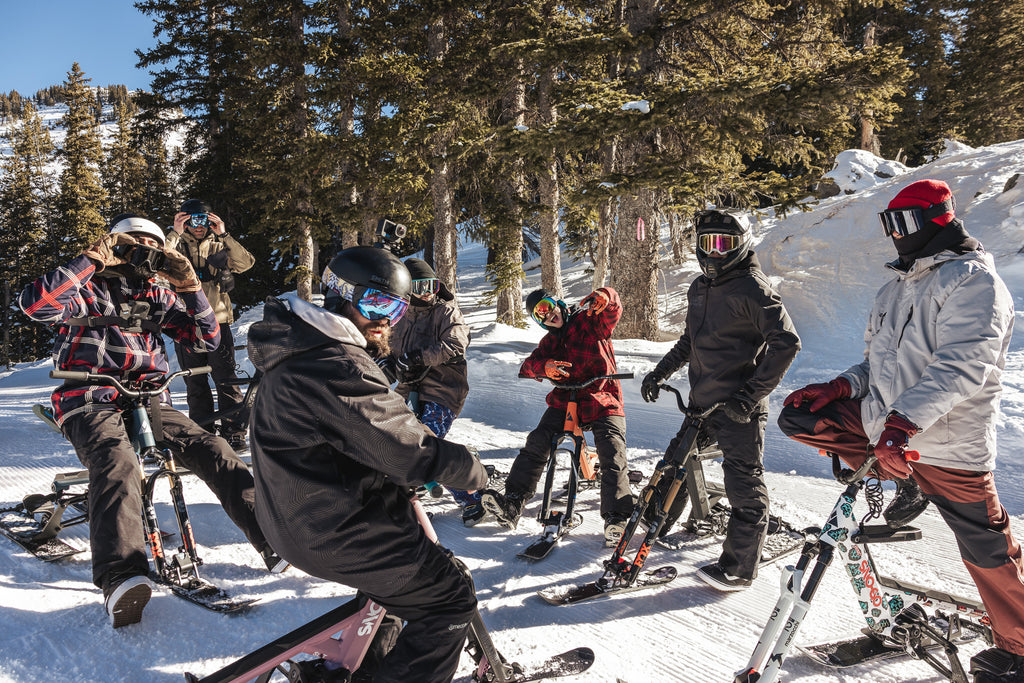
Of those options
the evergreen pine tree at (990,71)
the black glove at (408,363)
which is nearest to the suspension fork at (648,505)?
the black glove at (408,363)

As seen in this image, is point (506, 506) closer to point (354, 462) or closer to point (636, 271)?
point (354, 462)

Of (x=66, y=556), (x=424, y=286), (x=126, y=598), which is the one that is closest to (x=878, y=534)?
(x=424, y=286)

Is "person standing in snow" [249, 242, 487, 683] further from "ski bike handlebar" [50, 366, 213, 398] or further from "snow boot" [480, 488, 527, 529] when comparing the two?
"ski bike handlebar" [50, 366, 213, 398]

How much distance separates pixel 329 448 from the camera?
2.05 metres

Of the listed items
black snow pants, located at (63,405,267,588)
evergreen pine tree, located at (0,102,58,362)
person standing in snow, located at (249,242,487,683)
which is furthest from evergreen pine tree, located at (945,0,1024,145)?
evergreen pine tree, located at (0,102,58,362)

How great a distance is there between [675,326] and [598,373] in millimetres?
10319

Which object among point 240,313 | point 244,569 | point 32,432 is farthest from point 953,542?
point 240,313

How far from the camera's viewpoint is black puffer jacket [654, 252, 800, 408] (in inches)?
131

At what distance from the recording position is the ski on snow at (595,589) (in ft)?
11.4

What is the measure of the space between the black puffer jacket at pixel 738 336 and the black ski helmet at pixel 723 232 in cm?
→ 5

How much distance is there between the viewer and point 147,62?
813 inches

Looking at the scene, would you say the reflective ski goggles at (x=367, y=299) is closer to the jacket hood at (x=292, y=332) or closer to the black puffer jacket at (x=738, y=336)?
the jacket hood at (x=292, y=332)

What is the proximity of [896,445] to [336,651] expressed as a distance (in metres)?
2.29

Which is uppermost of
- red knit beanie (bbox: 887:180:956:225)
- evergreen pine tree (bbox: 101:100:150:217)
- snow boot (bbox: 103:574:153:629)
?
evergreen pine tree (bbox: 101:100:150:217)
